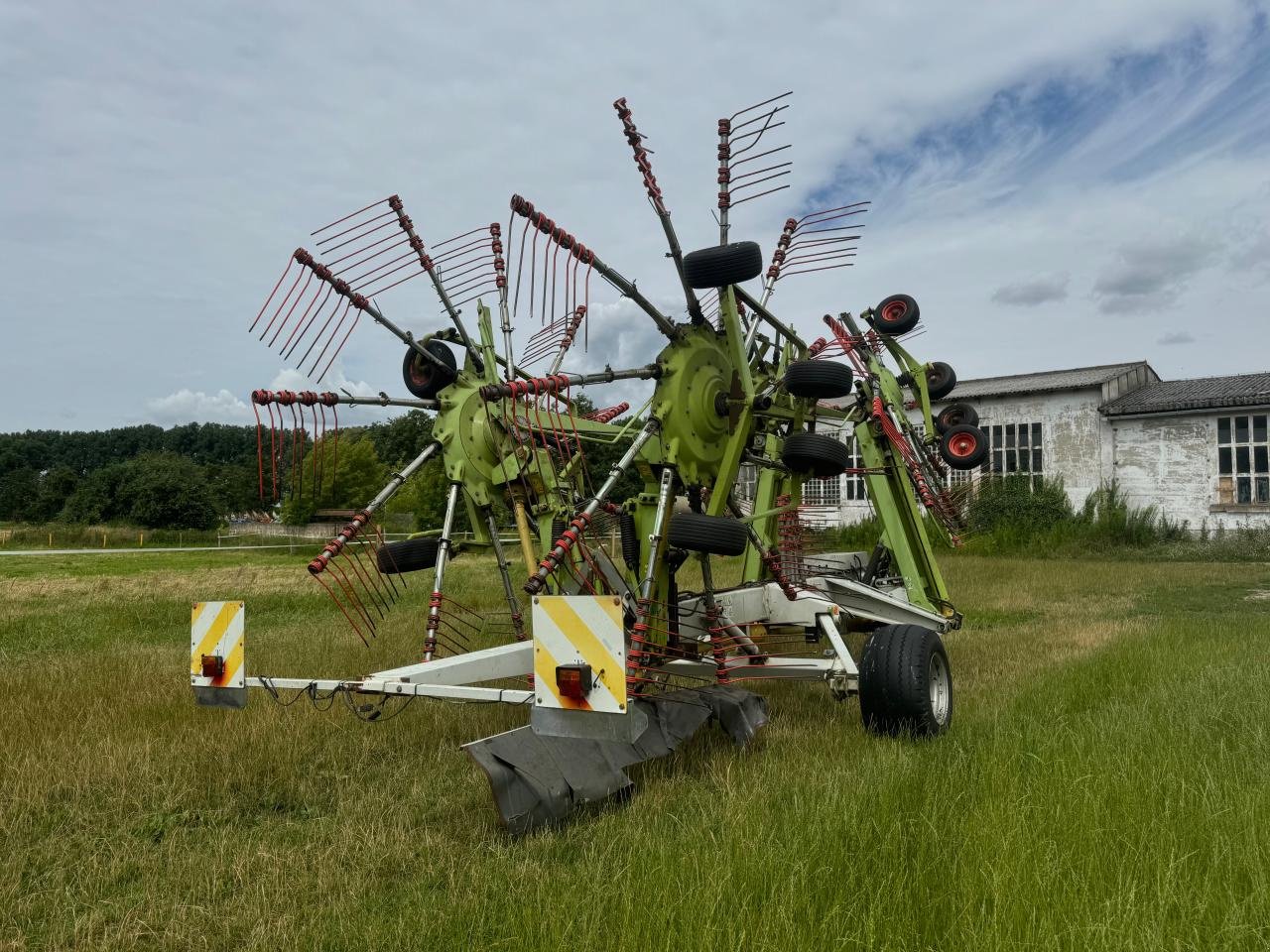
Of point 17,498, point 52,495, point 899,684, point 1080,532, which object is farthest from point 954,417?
point 17,498

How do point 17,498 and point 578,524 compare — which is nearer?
point 578,524

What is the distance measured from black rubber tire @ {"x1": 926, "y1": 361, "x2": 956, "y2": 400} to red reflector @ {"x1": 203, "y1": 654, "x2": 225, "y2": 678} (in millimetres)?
7812

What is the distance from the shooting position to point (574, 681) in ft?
13.4

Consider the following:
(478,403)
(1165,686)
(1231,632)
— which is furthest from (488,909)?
(1231,632)

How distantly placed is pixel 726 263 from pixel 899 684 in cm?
285

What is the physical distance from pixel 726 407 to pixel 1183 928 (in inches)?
181

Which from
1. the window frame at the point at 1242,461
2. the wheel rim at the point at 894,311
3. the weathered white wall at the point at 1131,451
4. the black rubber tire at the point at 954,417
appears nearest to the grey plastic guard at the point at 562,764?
the black rubber tire at the point at 954,417

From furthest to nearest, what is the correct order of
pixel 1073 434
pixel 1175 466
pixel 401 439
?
pixel 401 439 → pixel 1073 434 → pixel 1175 466

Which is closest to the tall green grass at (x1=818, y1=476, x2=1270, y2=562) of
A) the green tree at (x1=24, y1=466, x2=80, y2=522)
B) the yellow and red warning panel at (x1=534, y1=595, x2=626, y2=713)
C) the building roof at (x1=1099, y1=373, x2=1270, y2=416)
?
the building roof at (x1=1099, y1=373, x2=1270, y2=416)

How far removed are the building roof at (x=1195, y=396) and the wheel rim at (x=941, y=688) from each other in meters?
27.1

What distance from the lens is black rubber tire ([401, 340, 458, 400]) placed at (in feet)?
25.9

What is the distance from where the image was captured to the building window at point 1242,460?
2828 centimetres

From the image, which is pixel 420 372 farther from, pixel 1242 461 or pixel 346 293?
pixel 1242 461

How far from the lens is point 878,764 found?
501 cm
